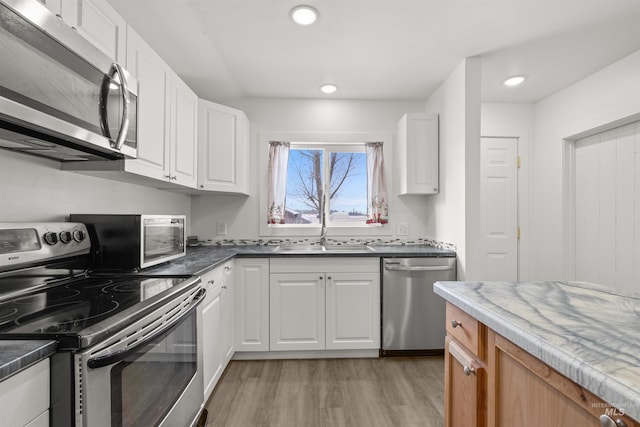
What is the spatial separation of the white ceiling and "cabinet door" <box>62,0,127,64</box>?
382 mm

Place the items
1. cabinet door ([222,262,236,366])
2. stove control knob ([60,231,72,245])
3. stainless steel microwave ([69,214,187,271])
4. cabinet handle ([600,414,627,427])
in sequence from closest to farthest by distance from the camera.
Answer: cabinet handle ([600,414,627,427]) → stove control knob ([60,231,72,245]) → stainless steel microwave ([69,214,187,271]) → cabinet door ([222,262,236,366])

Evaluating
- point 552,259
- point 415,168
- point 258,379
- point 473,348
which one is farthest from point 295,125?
point 552,259

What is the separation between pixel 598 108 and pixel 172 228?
3.53 m

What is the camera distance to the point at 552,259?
3.03 meters

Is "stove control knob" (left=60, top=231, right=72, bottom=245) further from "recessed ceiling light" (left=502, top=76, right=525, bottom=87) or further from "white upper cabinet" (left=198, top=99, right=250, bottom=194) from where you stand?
"recessed ceiling light" (left=502, top=76, right=525, bottom=87)

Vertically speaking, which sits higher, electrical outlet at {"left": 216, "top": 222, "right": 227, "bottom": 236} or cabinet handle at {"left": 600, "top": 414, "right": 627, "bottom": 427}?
electrical outlet at {"left": 216, "top": 222, "right": 227, "bottom": 236}

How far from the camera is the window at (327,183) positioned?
10.2 ft

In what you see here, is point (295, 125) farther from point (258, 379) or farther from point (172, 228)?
point (258, 379)

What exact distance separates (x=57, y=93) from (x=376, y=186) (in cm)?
254

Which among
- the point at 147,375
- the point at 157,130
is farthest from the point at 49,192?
the point at 147,375

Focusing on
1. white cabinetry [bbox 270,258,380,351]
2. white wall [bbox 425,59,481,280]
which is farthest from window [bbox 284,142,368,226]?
white wall [bbox 425,59,481,280]

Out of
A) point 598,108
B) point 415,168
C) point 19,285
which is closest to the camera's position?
point 19,285

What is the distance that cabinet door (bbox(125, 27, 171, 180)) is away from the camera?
1.57 metres

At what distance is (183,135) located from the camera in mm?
2150
